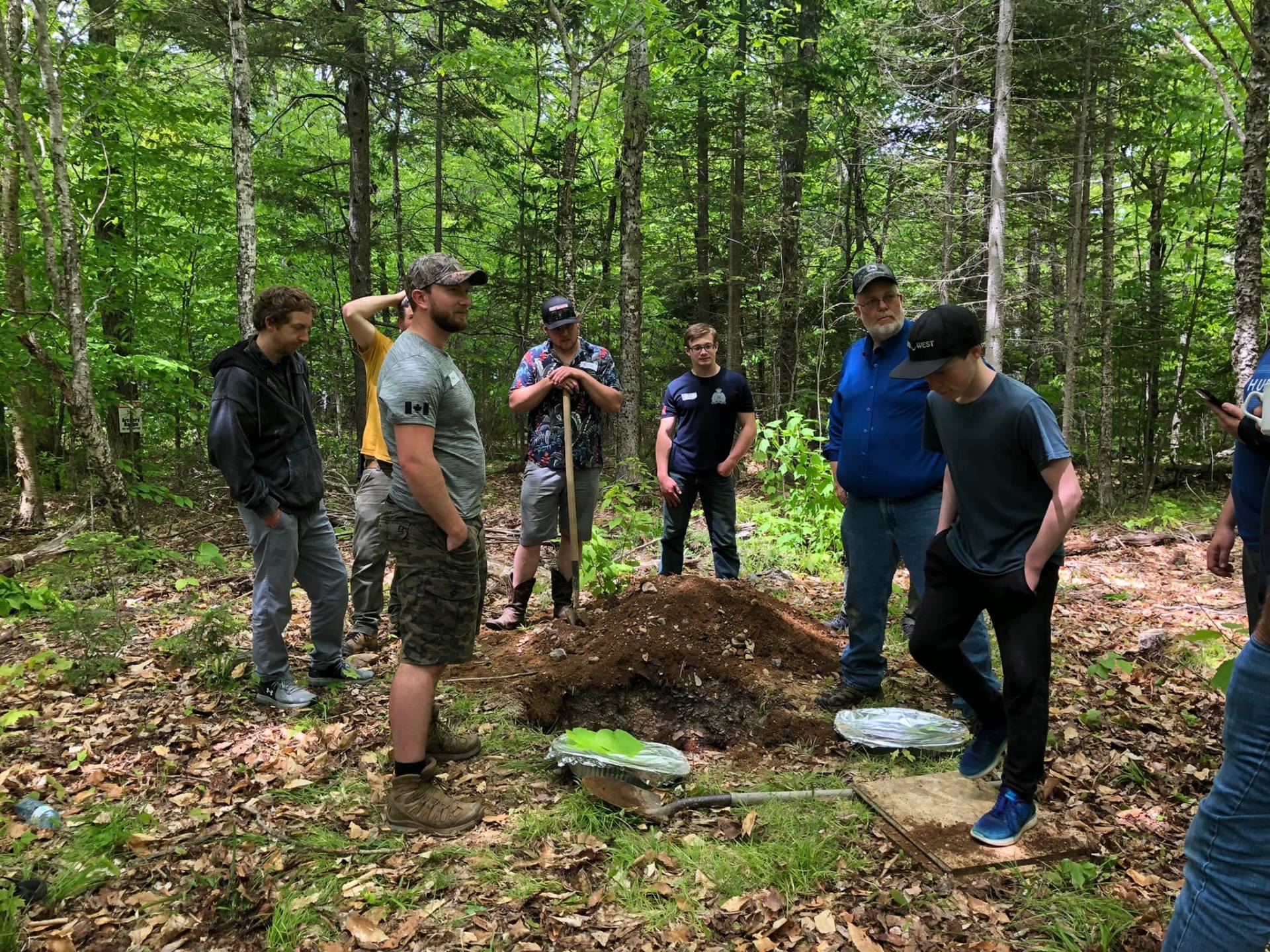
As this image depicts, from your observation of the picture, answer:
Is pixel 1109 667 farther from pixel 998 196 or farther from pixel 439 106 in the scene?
pixel 439 106

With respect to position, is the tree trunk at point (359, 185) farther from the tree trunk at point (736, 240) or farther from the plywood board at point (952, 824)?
the plywood board at point (952, 824)

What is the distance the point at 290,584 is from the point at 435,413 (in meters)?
1.87

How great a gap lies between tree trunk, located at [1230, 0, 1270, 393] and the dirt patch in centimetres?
548

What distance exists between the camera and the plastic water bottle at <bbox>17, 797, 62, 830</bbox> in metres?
2.89

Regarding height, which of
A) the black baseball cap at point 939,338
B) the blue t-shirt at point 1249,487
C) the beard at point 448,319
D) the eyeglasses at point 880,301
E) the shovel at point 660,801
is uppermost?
the eyeglasses at point 880,301

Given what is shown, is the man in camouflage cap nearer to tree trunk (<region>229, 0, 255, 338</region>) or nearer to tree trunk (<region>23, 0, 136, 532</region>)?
tree trunk (<region>229, 0, 255, 338</region>)

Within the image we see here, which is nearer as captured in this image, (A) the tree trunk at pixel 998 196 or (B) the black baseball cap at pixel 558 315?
(B) the black baseball cap at pixel 558 315

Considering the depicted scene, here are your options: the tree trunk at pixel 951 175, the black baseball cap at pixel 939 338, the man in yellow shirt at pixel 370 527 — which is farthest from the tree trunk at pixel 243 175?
the tree trunk at pixel 951 175

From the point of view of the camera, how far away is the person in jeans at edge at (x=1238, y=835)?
154 cm

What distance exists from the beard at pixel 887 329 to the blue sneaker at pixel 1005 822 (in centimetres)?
228

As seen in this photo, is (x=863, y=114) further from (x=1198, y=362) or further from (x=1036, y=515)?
(x=1036, y=515)


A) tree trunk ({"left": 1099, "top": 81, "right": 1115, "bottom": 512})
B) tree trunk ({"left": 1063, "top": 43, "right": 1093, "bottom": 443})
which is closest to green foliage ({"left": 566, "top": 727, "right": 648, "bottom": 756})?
tree trunk ({"left": 1063, "top": 43, "right": 1093, "bottom": 443})

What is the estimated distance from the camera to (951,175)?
13047 millimetres

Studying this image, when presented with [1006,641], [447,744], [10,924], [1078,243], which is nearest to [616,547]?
[447,744]
